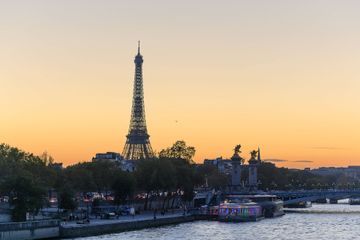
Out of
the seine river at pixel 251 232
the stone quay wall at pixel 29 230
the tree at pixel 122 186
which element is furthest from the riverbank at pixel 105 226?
the tree at pixel 122 186

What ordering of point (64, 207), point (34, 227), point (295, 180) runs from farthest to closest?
point (295, 180)
point (64, 207)
point (34, 227)

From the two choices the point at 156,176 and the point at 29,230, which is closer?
the point at 29,230

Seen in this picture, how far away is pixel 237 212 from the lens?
3361 inches

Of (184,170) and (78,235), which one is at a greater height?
(184,170)

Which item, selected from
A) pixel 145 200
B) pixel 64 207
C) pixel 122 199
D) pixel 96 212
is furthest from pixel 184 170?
pixel 64 207

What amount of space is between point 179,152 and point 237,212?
20.8 m

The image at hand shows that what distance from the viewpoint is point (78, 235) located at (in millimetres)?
54406

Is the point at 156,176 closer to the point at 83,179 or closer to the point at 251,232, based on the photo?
the point at 83,179

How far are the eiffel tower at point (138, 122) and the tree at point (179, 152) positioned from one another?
22.8 meters

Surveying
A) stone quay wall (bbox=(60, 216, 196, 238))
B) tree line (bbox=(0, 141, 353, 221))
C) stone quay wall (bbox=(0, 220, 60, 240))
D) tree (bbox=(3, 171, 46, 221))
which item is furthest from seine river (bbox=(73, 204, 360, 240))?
tree line (bbox=(0, 141, 353, 221))

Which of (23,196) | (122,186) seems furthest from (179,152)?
(23,196)

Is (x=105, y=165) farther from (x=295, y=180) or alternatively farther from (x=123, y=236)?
(x=295, y=180)

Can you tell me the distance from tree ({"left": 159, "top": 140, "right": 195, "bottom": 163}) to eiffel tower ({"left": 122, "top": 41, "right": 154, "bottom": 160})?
2285cm

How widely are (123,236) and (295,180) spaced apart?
127 m
